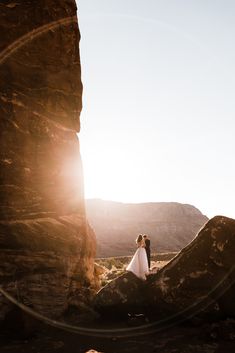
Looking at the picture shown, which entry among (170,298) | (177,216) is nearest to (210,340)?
(170,298)

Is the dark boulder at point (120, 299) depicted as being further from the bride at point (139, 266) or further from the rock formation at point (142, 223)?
the rock formation at point (142, 223)

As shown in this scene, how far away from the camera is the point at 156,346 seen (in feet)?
31.4

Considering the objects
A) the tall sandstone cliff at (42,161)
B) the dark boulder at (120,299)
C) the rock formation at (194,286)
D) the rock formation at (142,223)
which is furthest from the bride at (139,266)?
the rock formation at (142,223)

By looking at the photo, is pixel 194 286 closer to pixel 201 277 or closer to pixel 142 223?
A: pixel 201 277

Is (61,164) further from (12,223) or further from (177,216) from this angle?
(177,216)

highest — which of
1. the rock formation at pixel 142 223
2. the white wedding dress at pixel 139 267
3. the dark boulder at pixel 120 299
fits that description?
the white wedding dress at pixel 139 267

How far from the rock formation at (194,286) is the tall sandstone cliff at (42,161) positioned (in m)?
2.26

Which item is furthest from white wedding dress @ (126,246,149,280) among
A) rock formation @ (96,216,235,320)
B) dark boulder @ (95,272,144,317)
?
rock formation @ (96,216,235,320)

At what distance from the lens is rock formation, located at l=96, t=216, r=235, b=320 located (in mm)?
11203

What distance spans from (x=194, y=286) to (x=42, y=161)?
24.8 ft

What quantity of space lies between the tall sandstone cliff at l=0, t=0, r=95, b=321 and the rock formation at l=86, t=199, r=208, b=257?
66571 millimetres

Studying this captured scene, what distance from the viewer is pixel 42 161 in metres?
13.8

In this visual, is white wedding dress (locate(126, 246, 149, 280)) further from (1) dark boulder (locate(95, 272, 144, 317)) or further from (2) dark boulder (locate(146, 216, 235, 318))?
(2) dark boulder (locate(146, 216, 235, 318))

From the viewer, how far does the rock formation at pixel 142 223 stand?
3494 inches
